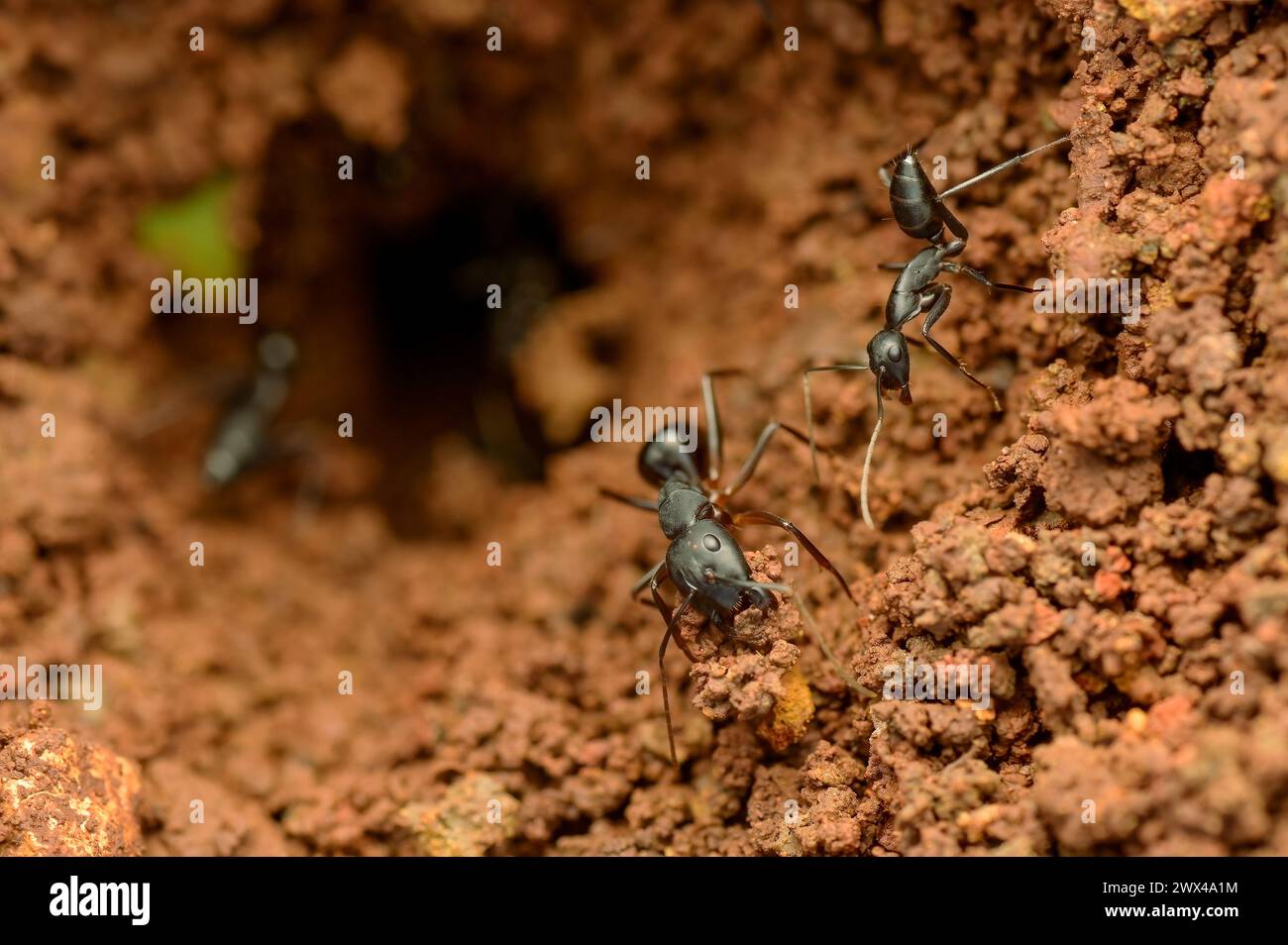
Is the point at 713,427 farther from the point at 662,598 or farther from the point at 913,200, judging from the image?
the point at 913,200

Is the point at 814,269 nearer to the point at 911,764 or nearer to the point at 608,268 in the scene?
the point at 608,268

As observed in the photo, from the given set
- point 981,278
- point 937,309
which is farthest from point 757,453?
point 981,278

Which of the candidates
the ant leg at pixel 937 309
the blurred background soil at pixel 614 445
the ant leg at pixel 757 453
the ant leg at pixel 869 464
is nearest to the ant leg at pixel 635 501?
the blurred background soil at pixel 614 445

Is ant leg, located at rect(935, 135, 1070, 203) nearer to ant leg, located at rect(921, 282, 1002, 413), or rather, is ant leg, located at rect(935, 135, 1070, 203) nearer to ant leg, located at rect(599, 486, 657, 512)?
ant leg, located at rect(921, 282, 1002, 413)
